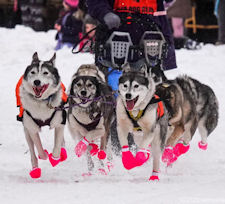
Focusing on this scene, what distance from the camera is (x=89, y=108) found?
16.3 feet

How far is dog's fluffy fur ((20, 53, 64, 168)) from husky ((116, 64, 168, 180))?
572mm

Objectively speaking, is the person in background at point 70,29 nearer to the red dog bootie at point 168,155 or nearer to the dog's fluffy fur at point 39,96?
the red dog bootie at point 168,155

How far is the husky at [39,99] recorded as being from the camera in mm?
4562

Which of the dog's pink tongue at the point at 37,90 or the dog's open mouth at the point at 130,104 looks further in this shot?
the dog's pink tongue at the point at 37,90

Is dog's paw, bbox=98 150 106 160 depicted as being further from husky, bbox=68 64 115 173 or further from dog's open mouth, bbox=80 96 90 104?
dog's open mouth, bbox=80 96 90 104

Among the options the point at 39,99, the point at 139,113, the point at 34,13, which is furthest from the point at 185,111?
the point at 34,13

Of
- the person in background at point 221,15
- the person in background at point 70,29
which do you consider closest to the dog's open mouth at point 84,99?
the person in background at point 221,15

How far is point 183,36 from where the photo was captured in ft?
38.9

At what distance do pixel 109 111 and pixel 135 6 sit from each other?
3.30 feet

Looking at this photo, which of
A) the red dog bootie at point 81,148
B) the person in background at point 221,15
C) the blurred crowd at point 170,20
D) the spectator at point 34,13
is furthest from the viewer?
the spectator at point 34,13

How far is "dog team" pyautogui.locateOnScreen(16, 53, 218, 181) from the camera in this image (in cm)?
445

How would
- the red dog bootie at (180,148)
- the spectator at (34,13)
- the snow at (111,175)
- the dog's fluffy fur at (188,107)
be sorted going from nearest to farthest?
the snow at (111,175), the dog's fluffy fur at (188,107), the red dog bootie at (180,148), the spectator at (34,13)

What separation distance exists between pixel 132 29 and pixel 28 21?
10104 millimetres

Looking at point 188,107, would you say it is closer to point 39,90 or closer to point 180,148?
point 180,148
